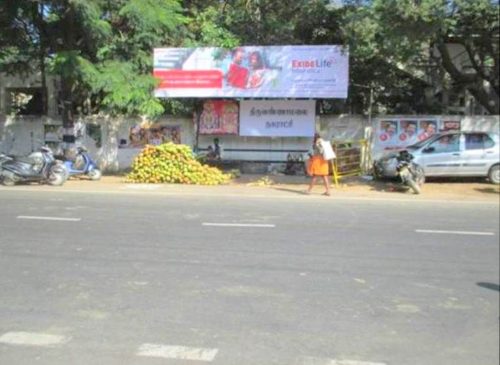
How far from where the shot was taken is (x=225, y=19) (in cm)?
2302

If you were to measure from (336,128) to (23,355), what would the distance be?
17577 millimetres

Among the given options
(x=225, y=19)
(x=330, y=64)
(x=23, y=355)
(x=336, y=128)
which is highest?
(x=225, y=19)

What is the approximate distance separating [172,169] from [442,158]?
7339mm

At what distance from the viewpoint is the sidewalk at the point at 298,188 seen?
1563cm

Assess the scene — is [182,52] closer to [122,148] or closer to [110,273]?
[122,148]

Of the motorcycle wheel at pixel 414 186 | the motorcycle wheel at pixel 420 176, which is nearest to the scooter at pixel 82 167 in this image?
the motorcycle wheel at pixel 414 186

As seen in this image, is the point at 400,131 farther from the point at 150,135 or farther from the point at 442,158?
the point at 150,135

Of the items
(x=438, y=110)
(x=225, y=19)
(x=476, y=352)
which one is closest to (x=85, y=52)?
(x=225, y=19)

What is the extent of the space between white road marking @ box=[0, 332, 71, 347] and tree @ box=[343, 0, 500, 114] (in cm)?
1236

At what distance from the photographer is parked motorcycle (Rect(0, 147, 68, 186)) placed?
17969 mm

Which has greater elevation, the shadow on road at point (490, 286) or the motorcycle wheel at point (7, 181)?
the shadow on road at point (490, 286)

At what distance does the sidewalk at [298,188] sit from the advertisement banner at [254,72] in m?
2.69

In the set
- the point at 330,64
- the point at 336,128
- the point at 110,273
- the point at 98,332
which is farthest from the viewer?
the point at 336,128

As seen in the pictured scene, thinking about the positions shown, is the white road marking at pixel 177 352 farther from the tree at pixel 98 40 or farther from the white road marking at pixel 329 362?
the tree at pixel 98 40
